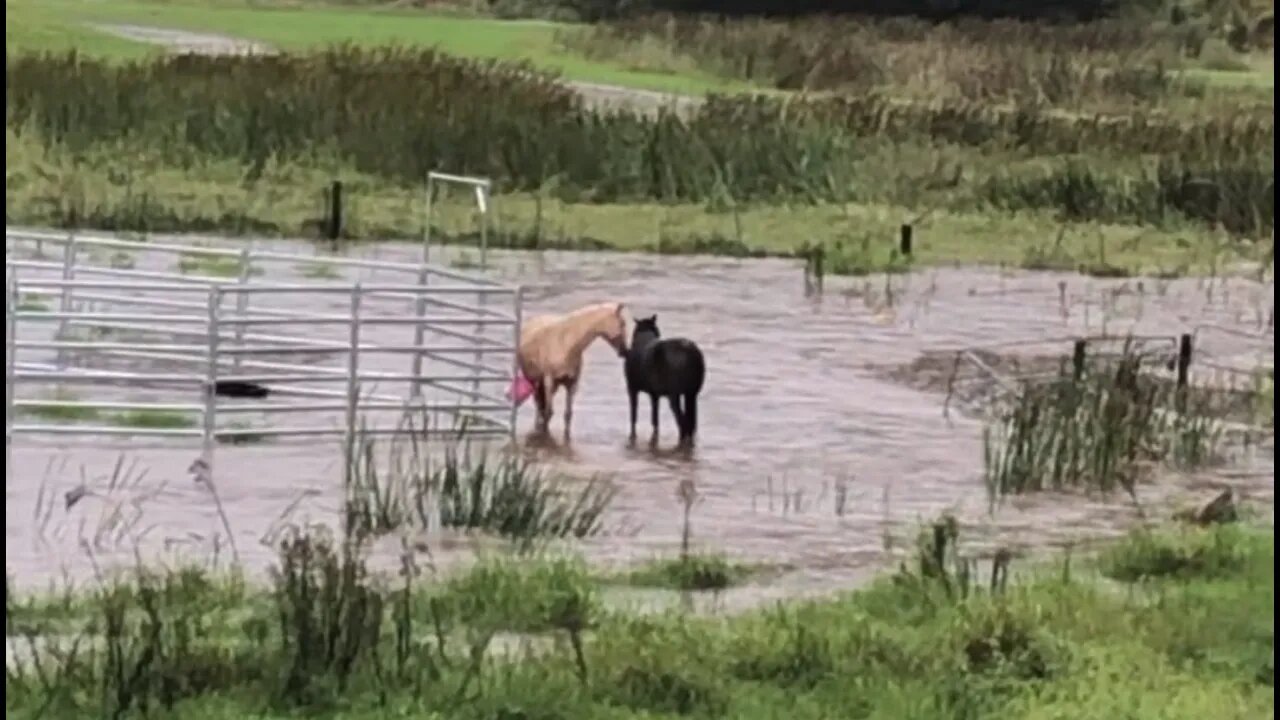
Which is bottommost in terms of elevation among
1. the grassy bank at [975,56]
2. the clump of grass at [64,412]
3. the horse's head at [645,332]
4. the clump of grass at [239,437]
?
the clump of grass at [64,412]

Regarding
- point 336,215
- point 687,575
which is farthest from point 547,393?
point 336,215

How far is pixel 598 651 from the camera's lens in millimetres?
5438

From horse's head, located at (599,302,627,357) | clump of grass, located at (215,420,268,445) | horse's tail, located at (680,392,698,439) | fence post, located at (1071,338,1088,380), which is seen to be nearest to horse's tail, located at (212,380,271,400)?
clump of grass, located at (215,420,268,445)

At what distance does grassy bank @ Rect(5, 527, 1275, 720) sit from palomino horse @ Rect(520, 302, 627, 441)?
257 cm

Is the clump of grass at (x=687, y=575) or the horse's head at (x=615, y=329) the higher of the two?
the horse's head at (x=615, y=329)

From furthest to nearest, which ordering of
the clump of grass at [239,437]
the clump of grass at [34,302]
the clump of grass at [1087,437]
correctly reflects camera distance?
the clump of grass at [34,302] → the clump of grass at [239,437] → the clump of grass at [1087,437]

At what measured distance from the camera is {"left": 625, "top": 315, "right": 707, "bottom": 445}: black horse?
891cm

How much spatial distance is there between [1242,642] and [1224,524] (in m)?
1.71

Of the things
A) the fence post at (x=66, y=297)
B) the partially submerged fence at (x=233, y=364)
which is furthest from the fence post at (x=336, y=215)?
the fence post at (x=66, y=297)

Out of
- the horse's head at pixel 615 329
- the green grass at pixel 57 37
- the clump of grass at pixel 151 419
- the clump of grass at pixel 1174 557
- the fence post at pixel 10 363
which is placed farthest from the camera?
the green grass at pixel 57 37

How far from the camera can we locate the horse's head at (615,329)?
905 centimetres

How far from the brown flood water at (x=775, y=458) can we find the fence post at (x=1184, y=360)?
2.24 feet

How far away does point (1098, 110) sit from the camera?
1939 centimetres

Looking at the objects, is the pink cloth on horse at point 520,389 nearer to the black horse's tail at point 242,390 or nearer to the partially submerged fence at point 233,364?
the partially submerged fence at point 233,364
